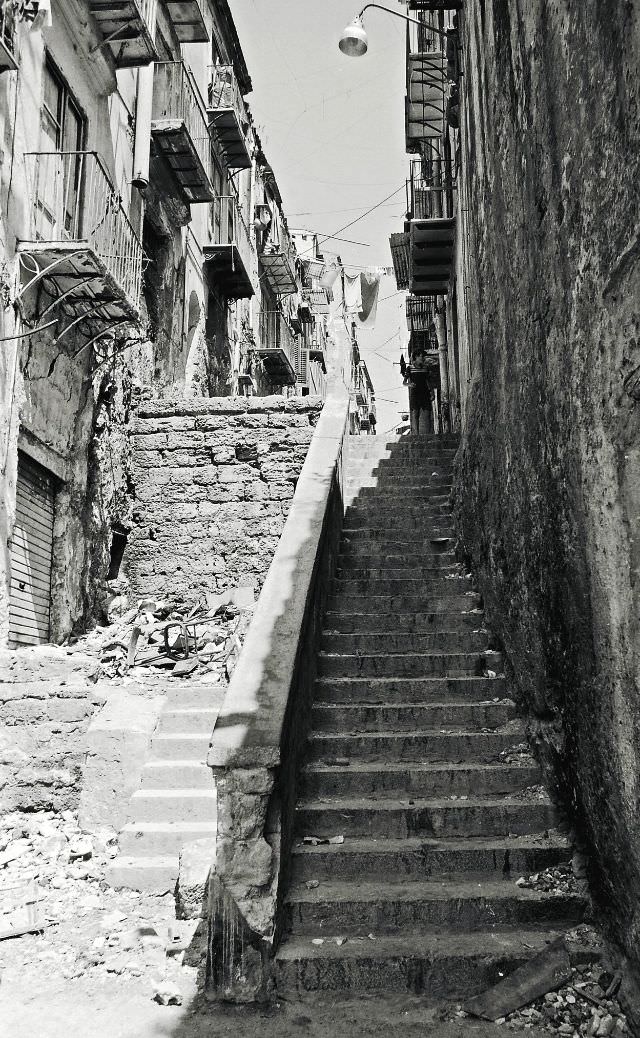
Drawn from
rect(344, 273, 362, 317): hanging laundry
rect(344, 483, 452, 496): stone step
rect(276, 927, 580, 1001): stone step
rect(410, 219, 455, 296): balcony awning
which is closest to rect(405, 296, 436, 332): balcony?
rect(344, 273, 362, 317): hanging laundry

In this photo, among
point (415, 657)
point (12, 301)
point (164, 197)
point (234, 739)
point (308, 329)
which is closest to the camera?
point (234, 739)

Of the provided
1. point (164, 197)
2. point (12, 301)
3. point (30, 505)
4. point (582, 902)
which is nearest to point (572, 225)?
point (582, 902)

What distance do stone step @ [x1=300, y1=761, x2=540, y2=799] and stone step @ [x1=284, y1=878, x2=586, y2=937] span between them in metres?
0.77

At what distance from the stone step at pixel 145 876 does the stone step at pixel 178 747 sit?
983 millimetres

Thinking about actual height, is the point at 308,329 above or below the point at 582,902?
above

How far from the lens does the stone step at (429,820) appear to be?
4.23 m

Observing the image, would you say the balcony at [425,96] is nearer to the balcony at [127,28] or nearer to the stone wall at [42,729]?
the balcony at [127,28]

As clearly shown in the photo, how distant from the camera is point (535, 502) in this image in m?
4.71

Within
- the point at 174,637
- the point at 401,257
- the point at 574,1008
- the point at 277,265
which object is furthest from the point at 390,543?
the point at 277,265

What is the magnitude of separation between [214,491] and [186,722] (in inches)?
165

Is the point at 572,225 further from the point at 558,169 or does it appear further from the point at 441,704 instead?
the point at 441,704

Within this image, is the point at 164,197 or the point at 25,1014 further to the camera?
the point at 164,197

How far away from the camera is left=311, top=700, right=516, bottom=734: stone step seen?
5090 mm

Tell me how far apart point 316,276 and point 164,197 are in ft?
60.7
